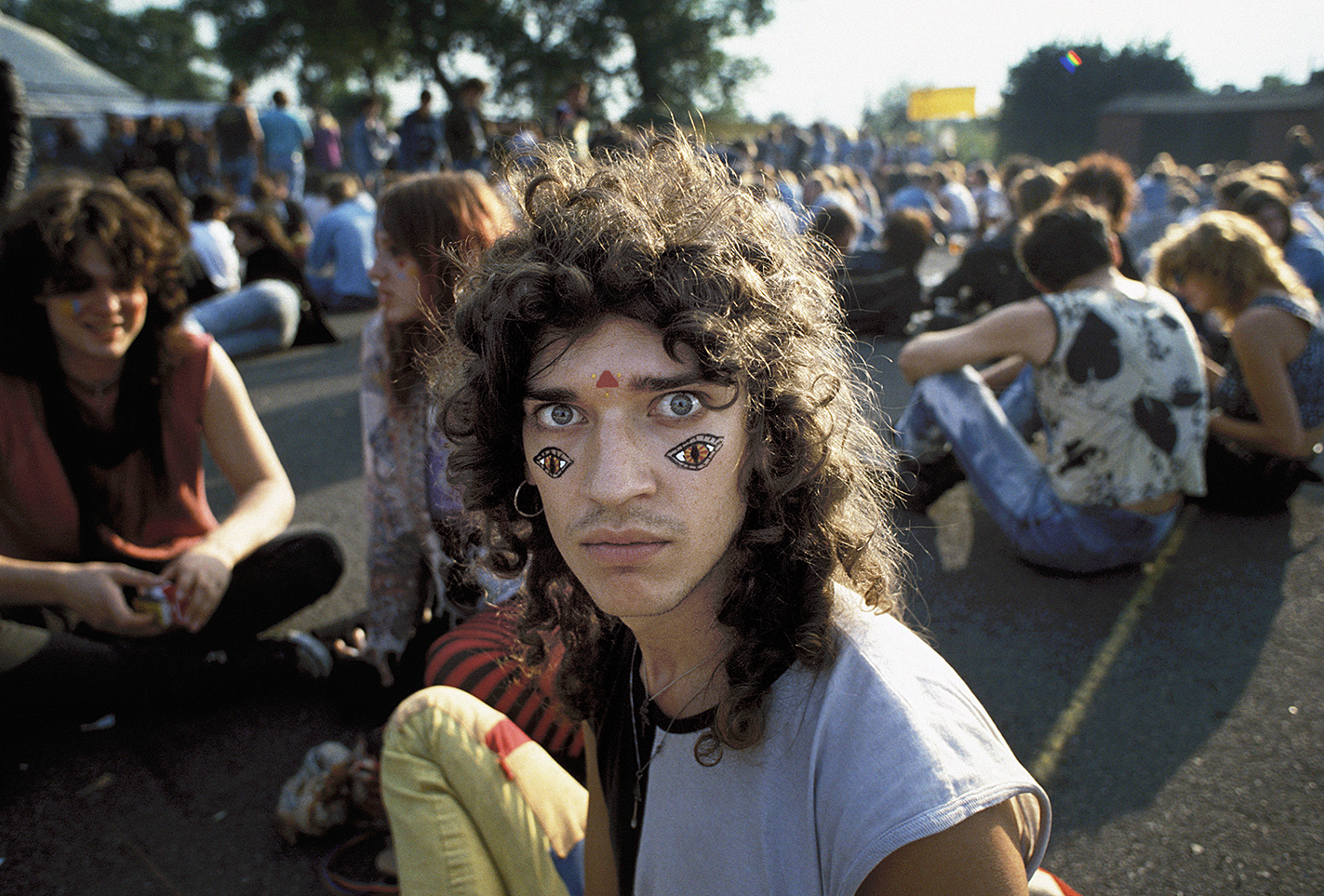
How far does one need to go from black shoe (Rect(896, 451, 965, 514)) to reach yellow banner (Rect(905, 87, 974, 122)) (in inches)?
918

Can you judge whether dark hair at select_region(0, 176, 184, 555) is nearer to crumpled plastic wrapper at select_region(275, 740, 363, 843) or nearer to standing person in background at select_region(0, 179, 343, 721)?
standing person in background at select_region(0, 179, 343, 721)

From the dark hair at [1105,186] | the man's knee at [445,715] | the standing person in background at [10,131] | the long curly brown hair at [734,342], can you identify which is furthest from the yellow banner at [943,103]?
the man's knee at [445,715]

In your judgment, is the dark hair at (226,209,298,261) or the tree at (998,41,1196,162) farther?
the tree at (998,41,1196,162)

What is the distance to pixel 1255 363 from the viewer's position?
372 cm

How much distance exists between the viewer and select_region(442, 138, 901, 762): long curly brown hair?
1167 millimetres

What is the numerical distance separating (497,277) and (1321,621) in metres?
3.43

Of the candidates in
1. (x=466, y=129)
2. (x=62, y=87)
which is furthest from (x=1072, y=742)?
(x=62, y=87)

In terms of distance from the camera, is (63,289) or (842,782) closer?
(842,782)

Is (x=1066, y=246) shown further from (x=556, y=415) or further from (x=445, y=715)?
(x=445, y=715)

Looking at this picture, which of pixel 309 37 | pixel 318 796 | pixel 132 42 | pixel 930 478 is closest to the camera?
pixel 318 796

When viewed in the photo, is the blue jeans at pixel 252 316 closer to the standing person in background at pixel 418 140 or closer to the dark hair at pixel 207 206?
the dark hair at pixel 207 206

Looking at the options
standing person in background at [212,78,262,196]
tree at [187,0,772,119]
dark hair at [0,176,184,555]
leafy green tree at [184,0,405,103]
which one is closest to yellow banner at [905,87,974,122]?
tree at [187,0,772,119]

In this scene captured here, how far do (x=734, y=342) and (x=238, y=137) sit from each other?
1459 cm

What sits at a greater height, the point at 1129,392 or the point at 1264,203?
the point at 1264,203
